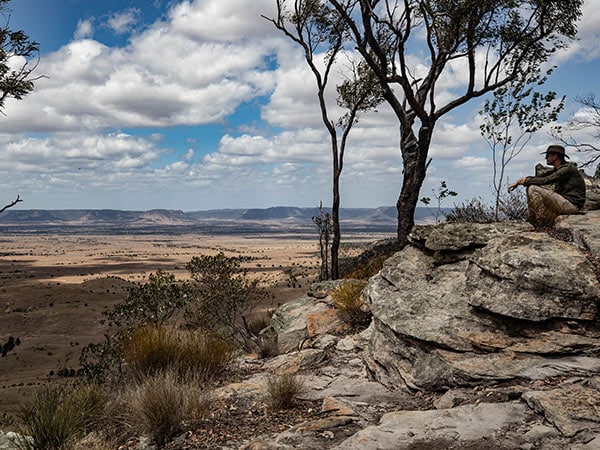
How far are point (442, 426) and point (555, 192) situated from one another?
594 centimetres

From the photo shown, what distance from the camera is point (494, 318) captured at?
711 centimetres

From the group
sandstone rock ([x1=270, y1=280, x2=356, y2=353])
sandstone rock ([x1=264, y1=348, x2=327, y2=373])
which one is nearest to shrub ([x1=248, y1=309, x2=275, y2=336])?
sandstone rock ([x1=270, y1=280, x2=356, y2=353])

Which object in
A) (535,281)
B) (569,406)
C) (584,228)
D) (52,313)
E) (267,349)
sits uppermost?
(584,228)

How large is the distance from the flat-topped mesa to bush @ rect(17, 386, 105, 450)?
468cm

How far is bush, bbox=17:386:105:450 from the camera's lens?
5887mm

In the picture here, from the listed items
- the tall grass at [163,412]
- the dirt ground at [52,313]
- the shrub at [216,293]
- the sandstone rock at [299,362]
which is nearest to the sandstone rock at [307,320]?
the sandstone rock at [299,362]

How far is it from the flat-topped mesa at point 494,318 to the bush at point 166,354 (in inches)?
120

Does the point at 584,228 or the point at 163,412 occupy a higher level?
the point at 584,228

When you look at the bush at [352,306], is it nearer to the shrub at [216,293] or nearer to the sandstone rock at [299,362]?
the sandstone rock at [299,362]

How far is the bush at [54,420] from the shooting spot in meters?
5.89

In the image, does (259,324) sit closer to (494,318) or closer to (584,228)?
(494,318)

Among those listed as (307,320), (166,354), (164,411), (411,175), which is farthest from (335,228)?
(164,411)

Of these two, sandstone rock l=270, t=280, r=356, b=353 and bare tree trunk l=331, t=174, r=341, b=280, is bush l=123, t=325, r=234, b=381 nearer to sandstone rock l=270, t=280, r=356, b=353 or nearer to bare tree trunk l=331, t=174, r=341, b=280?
sandstone rock l=270, t=280, r=356, b=353

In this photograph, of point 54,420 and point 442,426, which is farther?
point 54,420
